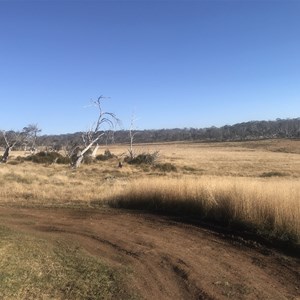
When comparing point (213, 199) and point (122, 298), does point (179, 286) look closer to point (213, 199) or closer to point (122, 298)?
point (122, 298)

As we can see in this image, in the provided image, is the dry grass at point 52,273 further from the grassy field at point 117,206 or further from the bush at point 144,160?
the bush at point 144,160

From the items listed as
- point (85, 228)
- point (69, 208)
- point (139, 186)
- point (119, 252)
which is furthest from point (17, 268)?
point (139, 186)

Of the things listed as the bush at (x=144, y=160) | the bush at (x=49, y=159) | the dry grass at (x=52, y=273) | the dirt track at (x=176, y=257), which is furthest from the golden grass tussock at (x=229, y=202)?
the bush at (x=49, y=159)

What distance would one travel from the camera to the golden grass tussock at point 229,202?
9227 millimetres

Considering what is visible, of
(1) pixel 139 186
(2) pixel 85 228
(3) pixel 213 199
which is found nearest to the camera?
(2) pixel 85 228

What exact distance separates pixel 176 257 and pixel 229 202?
3.58 m

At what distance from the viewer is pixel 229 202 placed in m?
11.1

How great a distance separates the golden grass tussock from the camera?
923cm

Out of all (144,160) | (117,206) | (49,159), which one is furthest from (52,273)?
(49,159)

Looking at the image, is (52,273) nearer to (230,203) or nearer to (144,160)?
(230,203)

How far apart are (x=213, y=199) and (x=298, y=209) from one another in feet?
9.38

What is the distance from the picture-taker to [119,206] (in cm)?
1456

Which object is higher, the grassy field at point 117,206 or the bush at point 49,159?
the grassy field at point 117,206

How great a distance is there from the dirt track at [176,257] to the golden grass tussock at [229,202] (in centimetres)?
86
